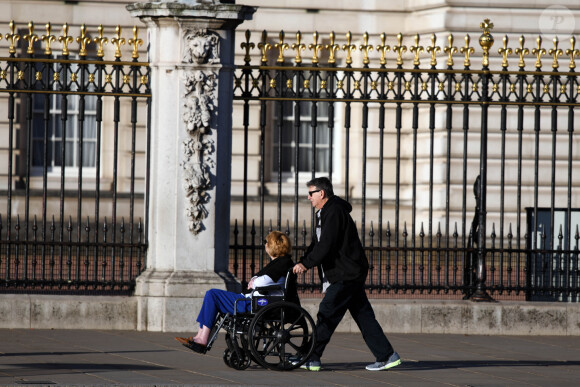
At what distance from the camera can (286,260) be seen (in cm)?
983

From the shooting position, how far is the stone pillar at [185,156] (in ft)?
38.6

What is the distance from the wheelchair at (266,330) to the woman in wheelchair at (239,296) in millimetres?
50

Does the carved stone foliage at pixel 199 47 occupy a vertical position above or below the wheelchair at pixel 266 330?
above

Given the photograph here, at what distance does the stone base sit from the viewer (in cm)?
1173

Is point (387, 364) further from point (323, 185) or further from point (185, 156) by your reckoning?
point (185, 156)

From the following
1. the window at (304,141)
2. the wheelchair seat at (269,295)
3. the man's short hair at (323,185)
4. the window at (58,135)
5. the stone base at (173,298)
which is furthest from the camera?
the window at (304,141)

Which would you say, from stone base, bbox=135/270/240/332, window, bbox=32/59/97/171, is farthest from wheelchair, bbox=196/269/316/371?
window, bbox=32/59/97/171

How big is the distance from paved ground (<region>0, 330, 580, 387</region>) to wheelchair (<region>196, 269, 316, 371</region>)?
0.11m

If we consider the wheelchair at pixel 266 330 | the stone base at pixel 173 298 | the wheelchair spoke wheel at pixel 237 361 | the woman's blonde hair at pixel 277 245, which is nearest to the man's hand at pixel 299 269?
the wheelchair at pixel 266 330

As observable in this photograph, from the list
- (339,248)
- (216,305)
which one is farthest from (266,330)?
(339,248)

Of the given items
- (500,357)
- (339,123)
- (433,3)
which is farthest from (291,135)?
(500,357)

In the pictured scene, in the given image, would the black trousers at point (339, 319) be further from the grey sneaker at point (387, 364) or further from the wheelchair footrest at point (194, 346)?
the wheelchair footrest at point (194, 346)

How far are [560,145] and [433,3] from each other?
11.1 feet

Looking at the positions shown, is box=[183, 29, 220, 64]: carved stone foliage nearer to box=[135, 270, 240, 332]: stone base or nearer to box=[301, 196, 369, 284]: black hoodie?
box=[135, 270, 240, 332]: stone base
